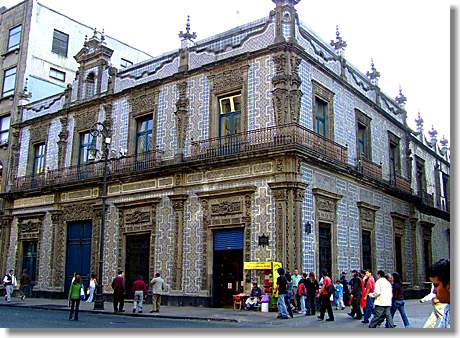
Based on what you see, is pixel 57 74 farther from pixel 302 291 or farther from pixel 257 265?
pixel 302 291

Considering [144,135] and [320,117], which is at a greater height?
[320,117]

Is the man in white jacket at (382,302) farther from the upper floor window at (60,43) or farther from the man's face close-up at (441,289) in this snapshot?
the upper floor window at (60,43)

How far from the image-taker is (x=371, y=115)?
25.3 m

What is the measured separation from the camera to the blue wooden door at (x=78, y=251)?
23625mm

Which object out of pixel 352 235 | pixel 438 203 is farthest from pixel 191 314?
pixel 438 203

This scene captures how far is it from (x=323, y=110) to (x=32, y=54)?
17855 mm

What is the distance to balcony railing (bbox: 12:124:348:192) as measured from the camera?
18156mm

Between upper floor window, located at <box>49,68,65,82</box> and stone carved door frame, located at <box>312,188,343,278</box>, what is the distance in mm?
19465

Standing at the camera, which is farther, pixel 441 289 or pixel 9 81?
pixel 9 81

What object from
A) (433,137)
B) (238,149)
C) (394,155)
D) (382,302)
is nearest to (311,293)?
(382,302)

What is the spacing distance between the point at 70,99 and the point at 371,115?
14.6m

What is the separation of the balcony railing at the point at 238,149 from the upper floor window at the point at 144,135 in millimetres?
526

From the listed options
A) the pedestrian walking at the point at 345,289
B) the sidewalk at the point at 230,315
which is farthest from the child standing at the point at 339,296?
the sidewalk at the point at 230,315

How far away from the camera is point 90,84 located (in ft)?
85.6
